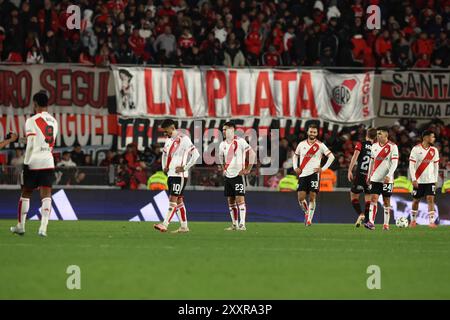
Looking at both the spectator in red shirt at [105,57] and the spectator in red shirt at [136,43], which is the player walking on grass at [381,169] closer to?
the spectator in red shirt at [105,57]

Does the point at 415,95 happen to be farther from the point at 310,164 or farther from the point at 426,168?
the point at 310,164

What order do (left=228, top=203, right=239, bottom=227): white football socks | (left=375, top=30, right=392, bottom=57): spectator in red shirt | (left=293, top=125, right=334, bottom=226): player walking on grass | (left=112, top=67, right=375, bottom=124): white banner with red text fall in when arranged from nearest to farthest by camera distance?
1. (left=228, top=203, right=239, bottom=227): white football socks
2. (left=293, top=125, right=334, bottom=226): player walking on grass
3. (left=112, top=67, right=375, bottom=124): white banner with red text
4. (left=375, top=30, right=392, bottom=57): spectator in red shirt

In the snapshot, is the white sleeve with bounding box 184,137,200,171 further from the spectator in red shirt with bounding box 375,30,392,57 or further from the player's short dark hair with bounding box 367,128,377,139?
the spectator in red shirt with bounding box 375,30,392,57

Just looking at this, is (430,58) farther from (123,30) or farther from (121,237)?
(121,237)

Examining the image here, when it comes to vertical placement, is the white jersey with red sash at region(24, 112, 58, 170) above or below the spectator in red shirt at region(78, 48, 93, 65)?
below

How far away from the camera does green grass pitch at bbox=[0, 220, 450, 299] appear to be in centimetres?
1114

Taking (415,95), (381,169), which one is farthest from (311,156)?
(415,95)

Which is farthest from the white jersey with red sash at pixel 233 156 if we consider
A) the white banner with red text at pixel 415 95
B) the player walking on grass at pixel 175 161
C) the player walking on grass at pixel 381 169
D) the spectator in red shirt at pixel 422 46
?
the spectator in red shirt at pixel 422 46

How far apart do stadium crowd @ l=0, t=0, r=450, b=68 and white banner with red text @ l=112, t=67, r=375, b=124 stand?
1.08m

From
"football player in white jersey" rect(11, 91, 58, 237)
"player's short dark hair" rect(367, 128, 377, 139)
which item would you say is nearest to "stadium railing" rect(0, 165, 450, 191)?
"player's short dark hair" rect(367, 128, 377, 139)

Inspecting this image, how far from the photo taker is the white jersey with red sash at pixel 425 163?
2484 cm

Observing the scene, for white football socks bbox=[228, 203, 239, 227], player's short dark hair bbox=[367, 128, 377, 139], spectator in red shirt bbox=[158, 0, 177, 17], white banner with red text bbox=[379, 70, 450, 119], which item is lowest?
white football socks bbox=[228, 203, 239, 227]

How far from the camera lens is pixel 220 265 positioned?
13.6 m

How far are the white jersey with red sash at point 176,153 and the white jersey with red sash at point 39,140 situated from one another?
3.48 metres
